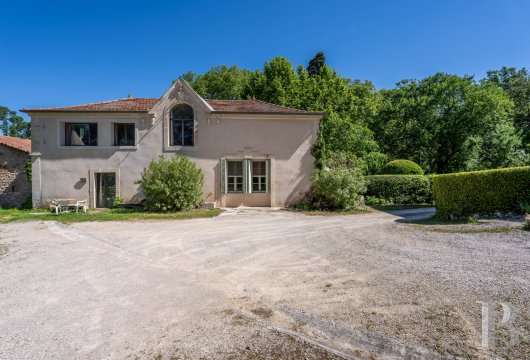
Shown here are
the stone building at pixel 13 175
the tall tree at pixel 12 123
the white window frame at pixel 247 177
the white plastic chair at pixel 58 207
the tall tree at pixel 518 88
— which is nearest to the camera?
the white plastic chair at pixel 58 207

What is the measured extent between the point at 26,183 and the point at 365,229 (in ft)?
63.5

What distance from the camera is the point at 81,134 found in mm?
15195

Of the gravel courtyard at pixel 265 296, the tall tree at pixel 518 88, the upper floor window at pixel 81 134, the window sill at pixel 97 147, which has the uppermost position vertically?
the tall tree at pixel 518 88

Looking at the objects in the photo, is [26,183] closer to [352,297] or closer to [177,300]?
[177,300]

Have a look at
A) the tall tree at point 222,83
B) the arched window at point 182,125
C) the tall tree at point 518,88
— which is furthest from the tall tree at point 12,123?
the tall tree at point 518,88

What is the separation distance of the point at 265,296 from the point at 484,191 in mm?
8933

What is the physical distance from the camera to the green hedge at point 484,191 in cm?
860

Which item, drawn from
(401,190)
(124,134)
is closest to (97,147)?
(124,134)

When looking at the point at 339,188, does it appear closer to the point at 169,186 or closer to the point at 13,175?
the point at 169,186

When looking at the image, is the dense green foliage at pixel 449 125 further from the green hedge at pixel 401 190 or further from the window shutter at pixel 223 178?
the window shutter at pixel 223 178

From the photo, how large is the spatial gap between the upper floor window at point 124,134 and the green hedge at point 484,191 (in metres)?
15.0

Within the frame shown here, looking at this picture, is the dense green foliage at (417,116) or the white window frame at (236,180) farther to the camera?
the dense green foliage at (417,116)

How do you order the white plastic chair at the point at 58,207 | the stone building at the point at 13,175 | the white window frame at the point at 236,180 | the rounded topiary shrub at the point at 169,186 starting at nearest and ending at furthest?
the rounded topiary shrub at the point at 169,186, the white plastic chair at the point at 58,207, the white window frame at the point at 236,180, the stone building at the point at 13,175

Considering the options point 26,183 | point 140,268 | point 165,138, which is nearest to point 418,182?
point 165,138
